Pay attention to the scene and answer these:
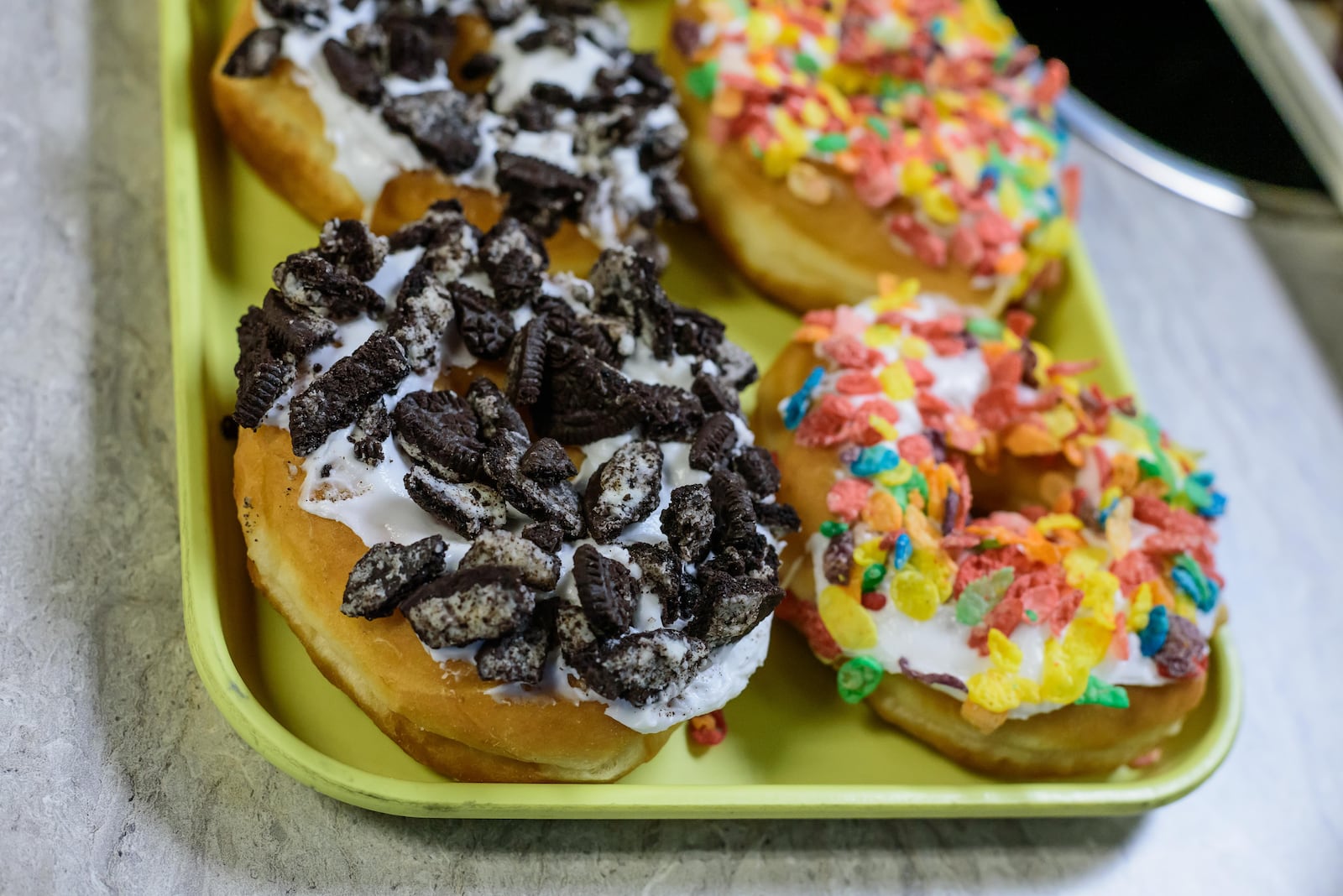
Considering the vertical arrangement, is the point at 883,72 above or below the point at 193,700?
above

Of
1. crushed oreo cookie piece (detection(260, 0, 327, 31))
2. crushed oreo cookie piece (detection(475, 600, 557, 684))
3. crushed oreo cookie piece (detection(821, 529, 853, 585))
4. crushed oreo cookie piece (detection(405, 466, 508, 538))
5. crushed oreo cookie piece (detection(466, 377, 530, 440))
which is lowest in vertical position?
crushed oreo cookie piece (detection(821, 529, 853, 585))

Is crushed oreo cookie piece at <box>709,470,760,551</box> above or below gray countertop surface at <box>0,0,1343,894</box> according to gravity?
above

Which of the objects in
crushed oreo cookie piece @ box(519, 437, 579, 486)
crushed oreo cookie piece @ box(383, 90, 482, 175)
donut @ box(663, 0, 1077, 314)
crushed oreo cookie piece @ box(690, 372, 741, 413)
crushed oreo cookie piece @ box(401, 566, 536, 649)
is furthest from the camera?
donut @ box(663, 0, 1077, 314)

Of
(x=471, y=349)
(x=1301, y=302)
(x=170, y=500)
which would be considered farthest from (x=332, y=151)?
(x=1301, y=302)

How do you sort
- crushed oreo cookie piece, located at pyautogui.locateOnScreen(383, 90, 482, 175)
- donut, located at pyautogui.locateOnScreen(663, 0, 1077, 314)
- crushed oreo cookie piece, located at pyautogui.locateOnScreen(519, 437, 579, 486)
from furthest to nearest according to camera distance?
donut, located at pyautogui.locateOnScreen(663, 0, 1077, 314)
crushed oreo cookie piece, located at pyautogui.locateOnScreen(383, 90, 482, 175)
crushed oreo cookie piece, located at pyautogui.locateOnScreen(519, 437, 579, 486)

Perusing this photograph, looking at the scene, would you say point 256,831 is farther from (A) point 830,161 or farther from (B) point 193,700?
(A) point 830,161

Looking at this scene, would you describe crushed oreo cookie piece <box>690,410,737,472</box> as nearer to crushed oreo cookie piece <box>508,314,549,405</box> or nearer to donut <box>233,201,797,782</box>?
donut <box>233,201,797,782</box>

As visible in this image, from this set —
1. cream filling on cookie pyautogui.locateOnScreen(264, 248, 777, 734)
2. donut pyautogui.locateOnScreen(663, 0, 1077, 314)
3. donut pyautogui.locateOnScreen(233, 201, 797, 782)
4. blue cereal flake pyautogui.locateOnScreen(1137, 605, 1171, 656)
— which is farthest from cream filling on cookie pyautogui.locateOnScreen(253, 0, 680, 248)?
blue cereal flake pyautogui.locateOnScreen(1137, 605, 1171, 656)
